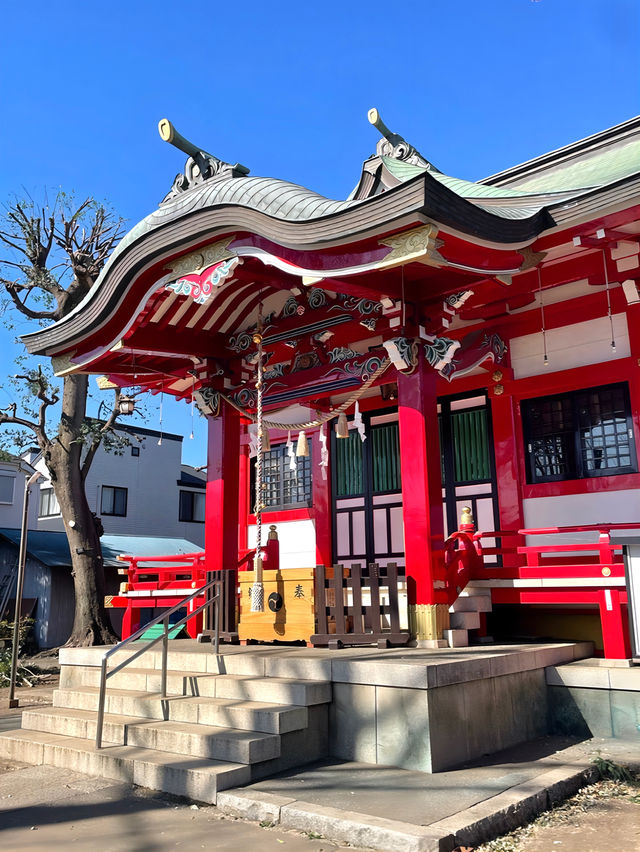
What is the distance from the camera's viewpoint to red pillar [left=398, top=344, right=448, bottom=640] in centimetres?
753

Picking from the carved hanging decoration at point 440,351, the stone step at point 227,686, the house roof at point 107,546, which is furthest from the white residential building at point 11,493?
the carved hanging decoration at point 440,351

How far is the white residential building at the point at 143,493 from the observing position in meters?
29.0

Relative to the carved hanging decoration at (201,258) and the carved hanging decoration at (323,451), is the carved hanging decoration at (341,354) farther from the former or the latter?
the carved hanging decoration at (323,451)

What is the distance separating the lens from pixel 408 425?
7.91 meters

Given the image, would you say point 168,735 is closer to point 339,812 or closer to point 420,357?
point 339,812

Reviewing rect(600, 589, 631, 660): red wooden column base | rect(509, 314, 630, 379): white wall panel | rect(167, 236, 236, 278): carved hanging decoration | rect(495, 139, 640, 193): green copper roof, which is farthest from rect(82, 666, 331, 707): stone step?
rect(495, 139, 640, 193): green copper roof

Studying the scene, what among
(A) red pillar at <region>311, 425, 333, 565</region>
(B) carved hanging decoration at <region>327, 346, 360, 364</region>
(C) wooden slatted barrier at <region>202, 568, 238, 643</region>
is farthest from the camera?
(A) red pillar at <region>311, 425, 333, 565</region>

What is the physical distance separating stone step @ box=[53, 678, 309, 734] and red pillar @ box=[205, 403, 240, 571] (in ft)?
7.78

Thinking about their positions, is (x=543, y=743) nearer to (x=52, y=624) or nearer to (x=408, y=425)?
(x=408, y=425)

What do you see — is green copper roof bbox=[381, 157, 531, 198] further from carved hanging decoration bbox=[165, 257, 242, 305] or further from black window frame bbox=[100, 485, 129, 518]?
black window frame bbox=[100, 485, 129, 518]

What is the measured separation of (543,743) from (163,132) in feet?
25.7

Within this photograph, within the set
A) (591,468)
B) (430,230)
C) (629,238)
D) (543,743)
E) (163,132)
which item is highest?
(163,132)

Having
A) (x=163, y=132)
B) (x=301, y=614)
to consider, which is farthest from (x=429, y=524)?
(x=163, y=132)

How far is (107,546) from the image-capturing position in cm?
2592
